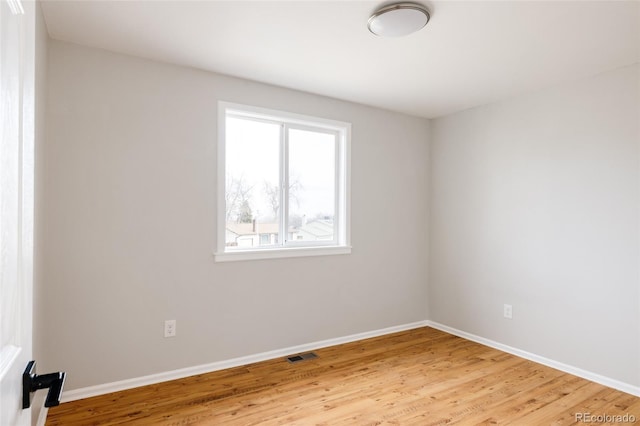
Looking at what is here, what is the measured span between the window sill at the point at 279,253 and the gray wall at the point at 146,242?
0.06 m

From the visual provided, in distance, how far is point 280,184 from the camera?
3.59m

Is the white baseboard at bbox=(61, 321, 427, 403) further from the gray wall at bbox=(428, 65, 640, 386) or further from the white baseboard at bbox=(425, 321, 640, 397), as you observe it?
the gray wall at bbox=(428, 65, 640, 386)

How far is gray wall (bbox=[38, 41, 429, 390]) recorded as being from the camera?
258 cm

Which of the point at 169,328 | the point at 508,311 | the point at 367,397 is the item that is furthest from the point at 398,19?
the point at 508,311

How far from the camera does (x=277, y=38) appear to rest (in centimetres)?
253

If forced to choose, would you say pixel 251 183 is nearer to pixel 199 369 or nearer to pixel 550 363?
pixel 199 369

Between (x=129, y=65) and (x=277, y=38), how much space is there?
1.16 meters

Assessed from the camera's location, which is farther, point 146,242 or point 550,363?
point 550,363

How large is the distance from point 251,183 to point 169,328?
1383 mm

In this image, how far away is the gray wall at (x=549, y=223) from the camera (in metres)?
2.91

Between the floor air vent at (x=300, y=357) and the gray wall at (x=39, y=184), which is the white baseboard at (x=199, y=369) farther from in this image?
the gray wall at (x=39, y=184)

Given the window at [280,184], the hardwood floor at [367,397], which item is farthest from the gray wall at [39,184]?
the window at [280,184]

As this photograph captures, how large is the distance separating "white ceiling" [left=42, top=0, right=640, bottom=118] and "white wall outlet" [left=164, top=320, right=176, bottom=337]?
6.62 feet

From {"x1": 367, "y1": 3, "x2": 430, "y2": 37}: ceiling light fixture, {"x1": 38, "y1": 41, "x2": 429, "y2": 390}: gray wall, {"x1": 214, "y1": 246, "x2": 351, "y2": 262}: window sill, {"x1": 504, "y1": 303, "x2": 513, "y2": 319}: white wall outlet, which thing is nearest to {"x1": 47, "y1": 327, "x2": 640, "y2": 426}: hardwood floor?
{"x1": 38, "y1": 41, "x2": 429, "y2": 390}: gray wall
